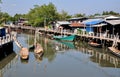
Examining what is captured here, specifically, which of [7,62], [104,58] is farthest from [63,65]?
[7,62]

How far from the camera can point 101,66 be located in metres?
30.4

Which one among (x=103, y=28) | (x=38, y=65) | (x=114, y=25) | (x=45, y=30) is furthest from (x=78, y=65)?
(x=45, y=30)

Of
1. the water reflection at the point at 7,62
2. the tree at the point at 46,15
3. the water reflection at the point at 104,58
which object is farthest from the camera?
the tree at the point at 46,15

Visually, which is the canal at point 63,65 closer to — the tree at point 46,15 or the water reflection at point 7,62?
the water reflection at point 7,62

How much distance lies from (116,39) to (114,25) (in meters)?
4.82

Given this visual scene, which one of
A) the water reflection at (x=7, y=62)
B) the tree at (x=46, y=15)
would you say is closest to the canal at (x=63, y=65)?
the water reflection at (x=7, y=62)

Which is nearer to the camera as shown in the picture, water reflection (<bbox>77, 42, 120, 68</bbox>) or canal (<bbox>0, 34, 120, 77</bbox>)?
canal (<bbox>0, 34, 120, 77</bbox>)

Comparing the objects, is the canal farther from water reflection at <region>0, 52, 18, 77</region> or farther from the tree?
the tree

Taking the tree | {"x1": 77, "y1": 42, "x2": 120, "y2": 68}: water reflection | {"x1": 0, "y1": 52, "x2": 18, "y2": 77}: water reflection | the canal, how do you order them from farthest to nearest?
the tree
{"x1": 77, "y1": 42, "x2": 120, "y2": 68}: water reflection
{"x1": 0, "y1": 52, "x2": 18, "y2": 77}: water reflection
the canal

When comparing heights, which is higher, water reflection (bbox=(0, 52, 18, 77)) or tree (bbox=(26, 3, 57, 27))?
tree (bbox=(26, 3, 57, 27))

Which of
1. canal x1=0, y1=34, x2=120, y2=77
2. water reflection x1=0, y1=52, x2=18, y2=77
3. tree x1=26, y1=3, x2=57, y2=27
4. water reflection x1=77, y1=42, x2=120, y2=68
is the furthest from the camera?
tree x1=26, y1=3, x2=57, y2=27

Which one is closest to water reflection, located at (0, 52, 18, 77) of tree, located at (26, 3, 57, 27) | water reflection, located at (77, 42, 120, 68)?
water reflection, located at (77, 42, 120, 68)

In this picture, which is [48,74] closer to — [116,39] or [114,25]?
[116,39]

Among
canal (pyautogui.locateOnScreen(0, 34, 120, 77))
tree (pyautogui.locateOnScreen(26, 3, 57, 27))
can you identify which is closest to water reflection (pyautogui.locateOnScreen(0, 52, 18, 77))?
canal (pyautogui.locateOnScreen(0, 34, 120, 77))
